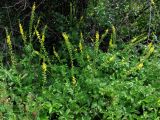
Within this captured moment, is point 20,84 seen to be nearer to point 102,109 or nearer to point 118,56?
point 102,109

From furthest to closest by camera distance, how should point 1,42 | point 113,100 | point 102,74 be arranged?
point 1,42 < point 102,74 < point 113,100

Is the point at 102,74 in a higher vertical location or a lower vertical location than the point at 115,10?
lower

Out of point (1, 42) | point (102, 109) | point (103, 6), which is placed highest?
point (103, 6)

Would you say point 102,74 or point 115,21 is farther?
point 115,21

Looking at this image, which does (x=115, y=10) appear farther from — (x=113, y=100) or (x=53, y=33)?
(x=113, y=100)

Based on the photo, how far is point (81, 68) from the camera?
4.24 metres

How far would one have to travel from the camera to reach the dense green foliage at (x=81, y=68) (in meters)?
3.72

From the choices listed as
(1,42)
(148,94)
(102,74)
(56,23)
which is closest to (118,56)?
(102,74)

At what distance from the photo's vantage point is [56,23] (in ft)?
16.1

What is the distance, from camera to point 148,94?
3.85m

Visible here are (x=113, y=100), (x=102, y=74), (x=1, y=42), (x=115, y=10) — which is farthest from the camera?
(x=115, y=10)

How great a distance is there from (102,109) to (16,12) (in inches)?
69.8

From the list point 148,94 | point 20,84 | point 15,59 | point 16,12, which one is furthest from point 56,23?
point 148,94

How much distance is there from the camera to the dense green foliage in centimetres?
372
